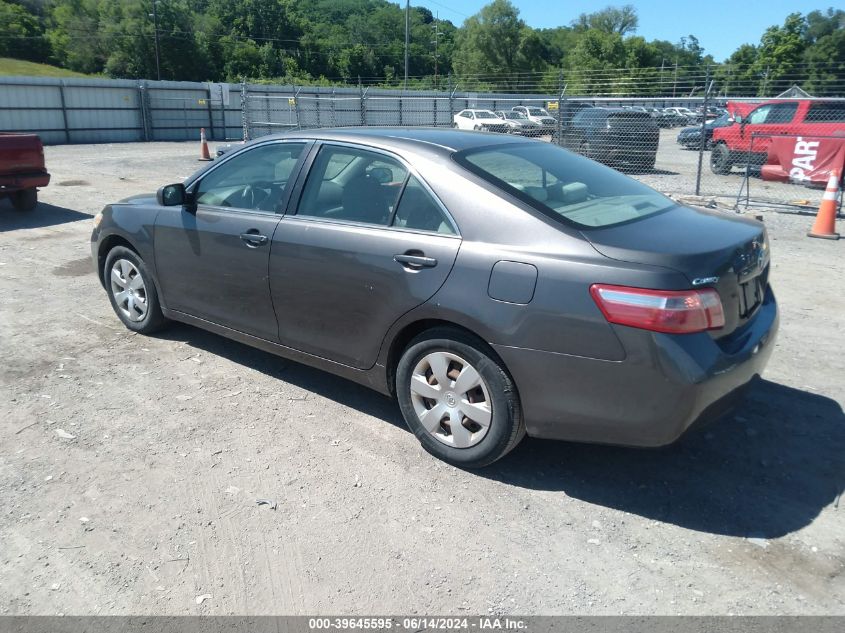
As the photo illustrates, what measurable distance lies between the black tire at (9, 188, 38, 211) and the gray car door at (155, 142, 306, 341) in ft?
25.2

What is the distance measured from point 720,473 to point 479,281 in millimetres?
1639

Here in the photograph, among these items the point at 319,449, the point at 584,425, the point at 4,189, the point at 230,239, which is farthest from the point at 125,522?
the point at 4,189

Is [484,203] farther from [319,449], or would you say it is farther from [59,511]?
[59,511]

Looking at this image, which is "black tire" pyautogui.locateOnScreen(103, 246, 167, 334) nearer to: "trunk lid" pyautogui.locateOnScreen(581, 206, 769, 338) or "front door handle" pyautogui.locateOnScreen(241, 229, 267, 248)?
"front door handle" pyautogui.locateOnScreen(241, 229, 267, 248)

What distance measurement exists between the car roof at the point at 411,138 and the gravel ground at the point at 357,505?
63.8 inches

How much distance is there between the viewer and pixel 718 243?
3.28 m

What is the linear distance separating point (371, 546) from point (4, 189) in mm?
9987

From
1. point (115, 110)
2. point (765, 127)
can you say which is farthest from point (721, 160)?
point (115, 110)

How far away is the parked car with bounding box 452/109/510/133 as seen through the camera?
29312mm

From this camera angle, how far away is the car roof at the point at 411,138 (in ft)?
12.6

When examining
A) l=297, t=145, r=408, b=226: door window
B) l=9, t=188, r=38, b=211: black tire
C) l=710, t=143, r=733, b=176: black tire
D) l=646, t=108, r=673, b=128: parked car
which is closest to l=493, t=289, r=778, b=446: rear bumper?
l=297, t=145, r=408, b=226: door window

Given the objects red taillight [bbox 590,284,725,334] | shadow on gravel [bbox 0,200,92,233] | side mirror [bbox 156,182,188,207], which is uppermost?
side mirror [bbox 156,182,188,207]

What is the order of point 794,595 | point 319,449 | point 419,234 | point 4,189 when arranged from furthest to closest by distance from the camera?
point 4,189 → point 319,449 → point 419,234 → point 794,595

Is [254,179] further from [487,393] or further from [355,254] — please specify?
[487,393]
